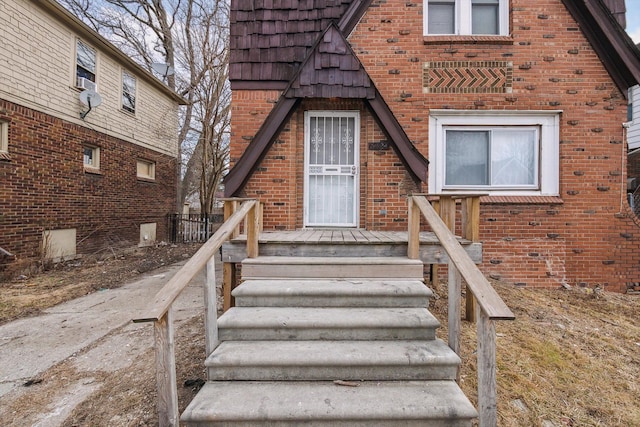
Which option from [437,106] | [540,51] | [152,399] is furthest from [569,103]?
[152,399]

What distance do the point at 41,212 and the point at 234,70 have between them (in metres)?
6.30

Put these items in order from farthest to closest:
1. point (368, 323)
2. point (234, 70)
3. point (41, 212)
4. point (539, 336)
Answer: point (41, 212) < point (234, 70) < point (539, 336) < point (368, 323)

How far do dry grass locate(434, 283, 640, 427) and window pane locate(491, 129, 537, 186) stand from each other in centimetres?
227

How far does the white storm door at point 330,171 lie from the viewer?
5730mm

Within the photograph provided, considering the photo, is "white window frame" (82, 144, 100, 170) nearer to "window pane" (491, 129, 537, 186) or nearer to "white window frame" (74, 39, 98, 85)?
"white window frame" (74, 39, 98, 85)

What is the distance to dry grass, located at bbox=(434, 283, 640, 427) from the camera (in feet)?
8.38

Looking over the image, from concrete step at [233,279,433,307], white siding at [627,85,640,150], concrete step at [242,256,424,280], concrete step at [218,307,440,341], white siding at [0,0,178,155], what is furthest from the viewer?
white siding at [627,85,640,150]

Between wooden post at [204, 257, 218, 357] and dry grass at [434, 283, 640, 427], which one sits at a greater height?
wooden post at [204, 257, 218, 357]

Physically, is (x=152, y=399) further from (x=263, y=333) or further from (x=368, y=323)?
(x=368, y=323)

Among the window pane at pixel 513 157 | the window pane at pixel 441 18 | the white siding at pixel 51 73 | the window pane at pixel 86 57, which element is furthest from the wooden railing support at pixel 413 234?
A: the window pane at pixel 86 57

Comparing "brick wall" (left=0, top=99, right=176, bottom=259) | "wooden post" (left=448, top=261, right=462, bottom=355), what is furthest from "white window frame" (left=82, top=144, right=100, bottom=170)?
"wooden post" (left=448, top=261, right=462, bottom=355)

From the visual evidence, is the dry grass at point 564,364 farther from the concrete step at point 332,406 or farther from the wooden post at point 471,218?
the wooden post at point 471,218

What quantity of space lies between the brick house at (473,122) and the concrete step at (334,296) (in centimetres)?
228

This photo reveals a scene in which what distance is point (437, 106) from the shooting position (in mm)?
5777
